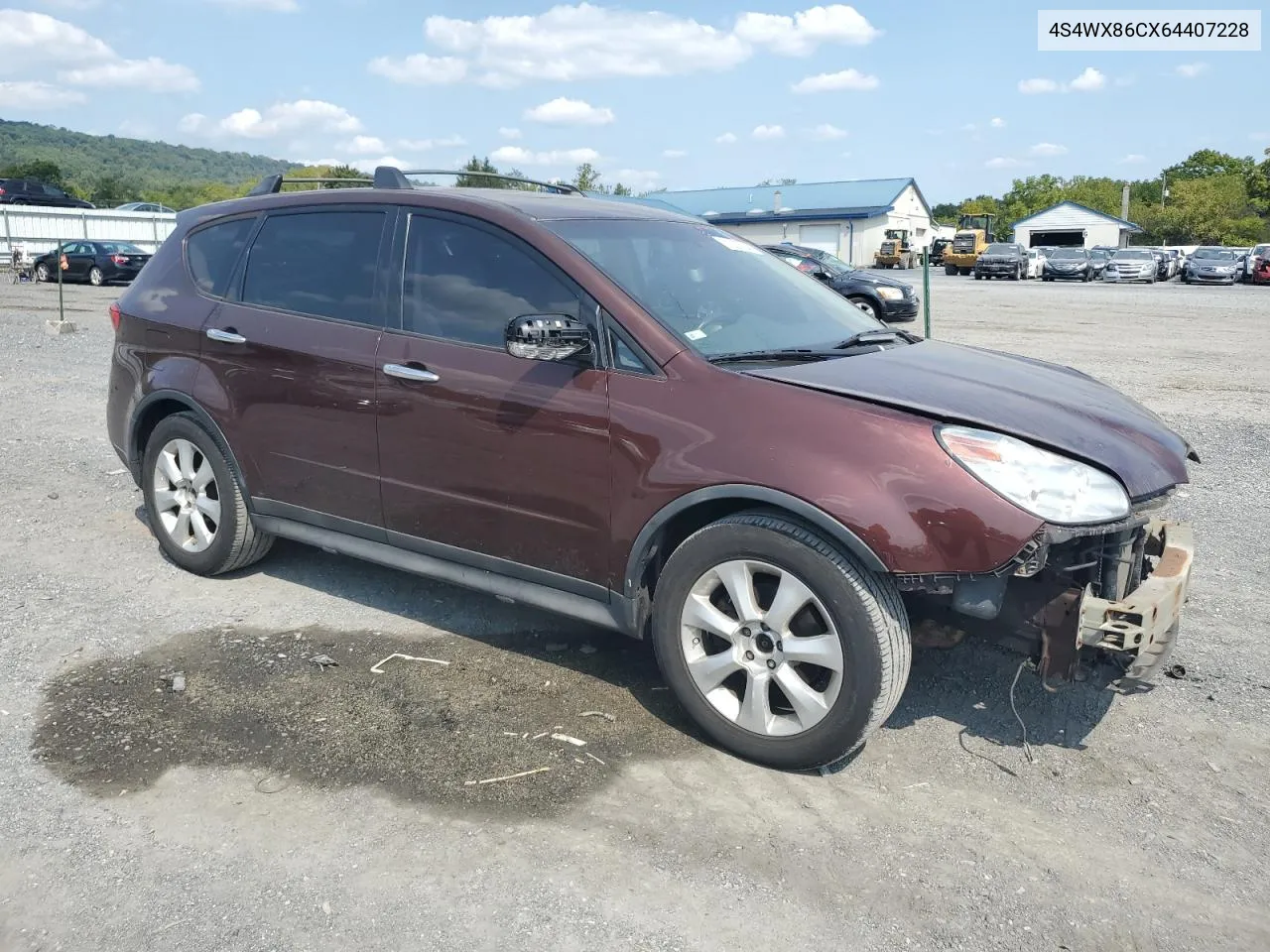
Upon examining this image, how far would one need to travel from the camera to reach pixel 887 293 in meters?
18.4

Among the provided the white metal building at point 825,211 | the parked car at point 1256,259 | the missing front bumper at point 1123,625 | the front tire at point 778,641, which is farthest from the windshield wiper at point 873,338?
the white metal building at point 825,211

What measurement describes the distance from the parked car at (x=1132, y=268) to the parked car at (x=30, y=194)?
4344 cm

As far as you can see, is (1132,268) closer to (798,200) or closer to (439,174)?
(798,200)

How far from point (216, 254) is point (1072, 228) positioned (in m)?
74.5

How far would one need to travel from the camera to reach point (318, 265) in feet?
15.6

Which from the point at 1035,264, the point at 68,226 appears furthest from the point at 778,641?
the point at 1035,264

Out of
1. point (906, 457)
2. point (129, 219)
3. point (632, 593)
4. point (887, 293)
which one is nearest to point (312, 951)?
point (632, 593)

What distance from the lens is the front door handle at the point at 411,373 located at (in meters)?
4.20

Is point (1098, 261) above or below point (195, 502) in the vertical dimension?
above

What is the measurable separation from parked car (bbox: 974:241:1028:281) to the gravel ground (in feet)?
137

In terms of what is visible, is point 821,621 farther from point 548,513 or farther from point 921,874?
point 548,513

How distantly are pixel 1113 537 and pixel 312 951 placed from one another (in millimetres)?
2591

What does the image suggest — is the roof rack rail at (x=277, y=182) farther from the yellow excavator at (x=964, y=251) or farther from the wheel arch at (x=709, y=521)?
the yellow excavator at (x=964, y=251)

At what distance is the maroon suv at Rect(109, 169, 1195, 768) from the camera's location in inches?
130
